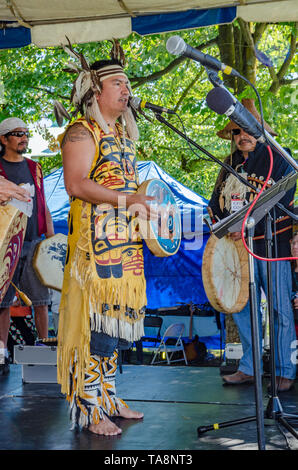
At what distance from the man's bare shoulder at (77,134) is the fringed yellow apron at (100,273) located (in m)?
0.03

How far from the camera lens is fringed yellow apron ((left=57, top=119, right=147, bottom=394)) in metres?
3.03

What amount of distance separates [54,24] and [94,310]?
2.49m

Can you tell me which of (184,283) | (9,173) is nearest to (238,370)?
(9,173)

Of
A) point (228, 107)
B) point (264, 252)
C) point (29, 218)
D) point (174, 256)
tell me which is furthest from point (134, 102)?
point (174, 256)

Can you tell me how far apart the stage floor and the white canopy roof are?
103 inches

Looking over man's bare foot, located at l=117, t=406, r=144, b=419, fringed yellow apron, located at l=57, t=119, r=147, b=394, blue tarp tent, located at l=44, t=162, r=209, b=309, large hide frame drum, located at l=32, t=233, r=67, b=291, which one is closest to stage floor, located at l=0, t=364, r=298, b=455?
man's bare foot, located at l=117, t=406, r=144, b=419

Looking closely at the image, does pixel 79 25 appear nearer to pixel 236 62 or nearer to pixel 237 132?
pixel 237 132

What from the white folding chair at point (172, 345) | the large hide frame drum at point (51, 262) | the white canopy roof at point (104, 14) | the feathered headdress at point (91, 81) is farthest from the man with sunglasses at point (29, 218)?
the white folding chair at point (172, 345)

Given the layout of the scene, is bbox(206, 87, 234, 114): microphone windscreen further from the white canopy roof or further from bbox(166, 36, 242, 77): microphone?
the white canopy roof

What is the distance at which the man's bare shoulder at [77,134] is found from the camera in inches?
120

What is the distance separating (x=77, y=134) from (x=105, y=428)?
1547 millimetres

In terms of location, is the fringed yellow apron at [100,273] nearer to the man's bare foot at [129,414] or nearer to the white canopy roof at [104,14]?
the man's bare foot at [129,414]

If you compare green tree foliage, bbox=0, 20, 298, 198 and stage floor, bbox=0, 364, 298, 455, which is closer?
stage floor, bbox=0, 364, 298, 455

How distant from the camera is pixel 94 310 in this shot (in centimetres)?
302
